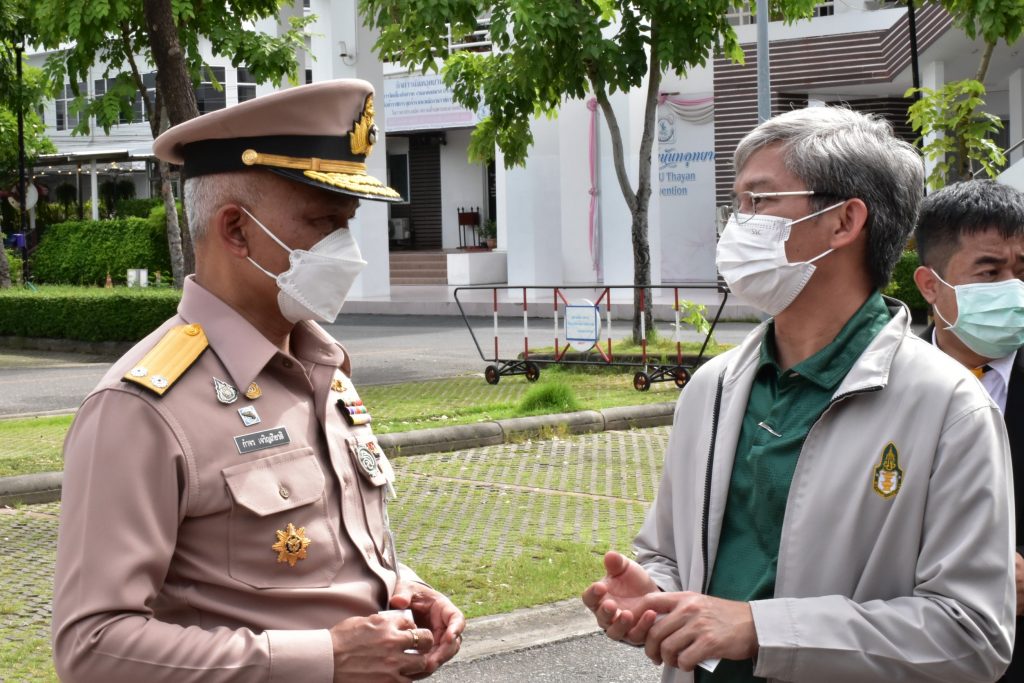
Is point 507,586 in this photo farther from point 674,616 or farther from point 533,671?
point 674,616

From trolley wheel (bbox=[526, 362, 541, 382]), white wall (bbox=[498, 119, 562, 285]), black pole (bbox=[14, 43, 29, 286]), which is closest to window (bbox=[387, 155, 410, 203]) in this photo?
black pole (bbox=[14, 43, 29, 286])

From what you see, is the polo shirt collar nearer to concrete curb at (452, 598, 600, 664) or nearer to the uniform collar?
the uniform collar

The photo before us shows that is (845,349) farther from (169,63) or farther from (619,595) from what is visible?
(169,63)

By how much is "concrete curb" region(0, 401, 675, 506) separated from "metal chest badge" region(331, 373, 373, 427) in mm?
7053

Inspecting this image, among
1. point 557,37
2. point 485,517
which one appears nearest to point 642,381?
point 557,37

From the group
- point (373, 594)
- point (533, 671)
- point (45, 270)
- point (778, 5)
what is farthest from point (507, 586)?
point (45, 270)

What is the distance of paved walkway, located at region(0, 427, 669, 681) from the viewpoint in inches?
250

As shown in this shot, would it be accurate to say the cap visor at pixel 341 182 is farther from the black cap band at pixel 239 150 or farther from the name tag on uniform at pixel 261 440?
the name tag on uniform at pixel 261 440

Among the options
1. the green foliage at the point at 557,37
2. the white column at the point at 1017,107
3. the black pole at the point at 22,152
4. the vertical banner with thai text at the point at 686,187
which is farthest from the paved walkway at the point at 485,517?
the black pole at the point at 22,152

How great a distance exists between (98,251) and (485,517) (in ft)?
84.0

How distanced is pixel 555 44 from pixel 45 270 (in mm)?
22082

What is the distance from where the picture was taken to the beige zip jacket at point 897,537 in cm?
228

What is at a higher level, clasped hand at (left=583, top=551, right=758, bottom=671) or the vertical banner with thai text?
the vertical banner with thai text

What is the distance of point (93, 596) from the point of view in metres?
2.19
